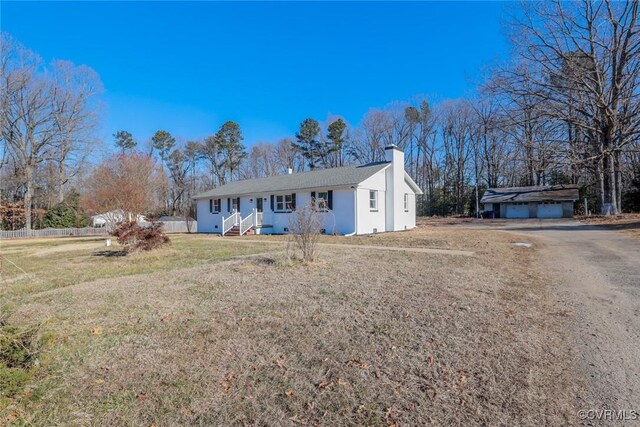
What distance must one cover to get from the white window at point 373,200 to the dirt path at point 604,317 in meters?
10.4

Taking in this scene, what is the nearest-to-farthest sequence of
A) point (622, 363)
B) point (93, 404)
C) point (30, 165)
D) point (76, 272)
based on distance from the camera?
point (93, 404), point (622, 363), point (76, 272), point (30, 165)

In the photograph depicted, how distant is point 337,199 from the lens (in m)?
18.8

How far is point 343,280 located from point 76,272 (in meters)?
7.32

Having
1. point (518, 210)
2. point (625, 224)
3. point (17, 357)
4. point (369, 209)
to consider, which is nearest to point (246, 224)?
point (369, 209)

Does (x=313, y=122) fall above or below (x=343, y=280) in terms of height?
above

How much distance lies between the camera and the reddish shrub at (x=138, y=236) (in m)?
11.4

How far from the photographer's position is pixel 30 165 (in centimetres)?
2992

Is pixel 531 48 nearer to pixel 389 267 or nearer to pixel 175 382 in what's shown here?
pixel 389 267

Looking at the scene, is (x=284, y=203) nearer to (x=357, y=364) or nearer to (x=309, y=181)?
(x=309, y=181)

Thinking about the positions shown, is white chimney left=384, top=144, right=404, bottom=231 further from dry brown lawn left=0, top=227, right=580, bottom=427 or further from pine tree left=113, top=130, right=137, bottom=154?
pine tree left=113, top=130, right=137, bottom=154

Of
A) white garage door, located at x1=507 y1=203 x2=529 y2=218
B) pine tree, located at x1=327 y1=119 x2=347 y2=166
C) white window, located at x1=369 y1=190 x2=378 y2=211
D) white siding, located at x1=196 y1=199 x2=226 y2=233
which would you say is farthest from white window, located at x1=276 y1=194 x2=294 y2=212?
white garage door, located at x1=507 y1=203 x2=529 y2=218

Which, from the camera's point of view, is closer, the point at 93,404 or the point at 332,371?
the point at 93,404

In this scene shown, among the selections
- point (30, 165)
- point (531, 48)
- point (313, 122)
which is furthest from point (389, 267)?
point (313, 122)

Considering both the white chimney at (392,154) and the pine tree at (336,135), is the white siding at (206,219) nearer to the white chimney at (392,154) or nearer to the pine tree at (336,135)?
the white chimney at (392,154)
